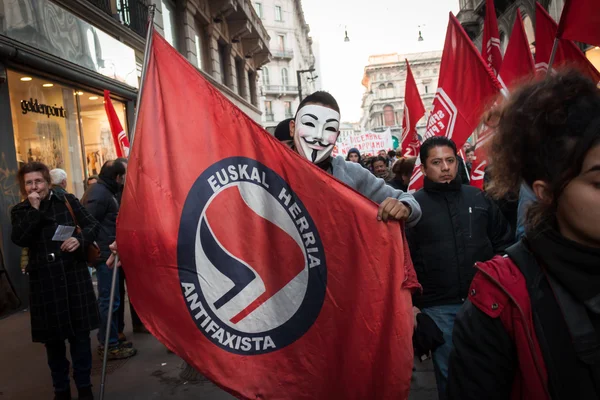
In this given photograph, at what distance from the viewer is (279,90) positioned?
59.3 meters

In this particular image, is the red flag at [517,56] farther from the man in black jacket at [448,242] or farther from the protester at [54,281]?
the protester at [54,281]

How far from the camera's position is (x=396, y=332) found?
2.30m

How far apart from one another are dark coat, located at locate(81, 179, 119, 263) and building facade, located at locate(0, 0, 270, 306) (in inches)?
76.5

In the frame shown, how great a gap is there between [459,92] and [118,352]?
4.52 meters

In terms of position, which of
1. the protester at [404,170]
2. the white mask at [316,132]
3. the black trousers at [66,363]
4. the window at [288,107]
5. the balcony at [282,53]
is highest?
the balcony at [282,53]

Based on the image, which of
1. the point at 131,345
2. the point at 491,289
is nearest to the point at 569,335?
the point at 491,289

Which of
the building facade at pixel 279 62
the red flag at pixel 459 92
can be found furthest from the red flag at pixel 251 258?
the building facade at pixel 279 62

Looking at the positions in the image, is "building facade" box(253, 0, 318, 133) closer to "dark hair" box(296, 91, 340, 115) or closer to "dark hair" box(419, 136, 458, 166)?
"dark hair" box(419, 136, 458, 166)

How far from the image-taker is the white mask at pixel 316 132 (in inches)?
114

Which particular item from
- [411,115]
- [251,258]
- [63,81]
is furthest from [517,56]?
[63,81]

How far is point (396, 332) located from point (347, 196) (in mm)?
720

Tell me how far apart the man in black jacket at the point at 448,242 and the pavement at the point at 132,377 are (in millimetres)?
1313

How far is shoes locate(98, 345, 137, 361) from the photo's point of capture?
16.4ft

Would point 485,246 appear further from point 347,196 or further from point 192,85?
point 192,85
